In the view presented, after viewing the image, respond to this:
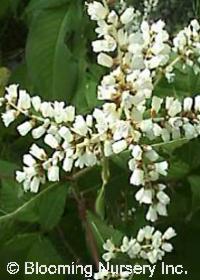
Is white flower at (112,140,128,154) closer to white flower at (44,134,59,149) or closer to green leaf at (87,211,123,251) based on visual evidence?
white flower at (44,134,59,149)

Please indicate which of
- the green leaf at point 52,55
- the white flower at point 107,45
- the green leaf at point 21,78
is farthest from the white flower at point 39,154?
the green leaf at point 21,78

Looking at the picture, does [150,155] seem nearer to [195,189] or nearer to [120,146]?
[120,146]

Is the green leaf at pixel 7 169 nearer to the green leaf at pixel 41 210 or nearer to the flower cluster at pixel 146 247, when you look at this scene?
the green leaf at pixel 41 210

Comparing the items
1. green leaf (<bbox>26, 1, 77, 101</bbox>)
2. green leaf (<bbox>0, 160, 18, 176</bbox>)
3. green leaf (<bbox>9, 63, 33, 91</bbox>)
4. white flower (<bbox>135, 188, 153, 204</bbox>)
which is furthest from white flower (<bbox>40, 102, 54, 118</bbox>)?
green leaf (<bbox>9, 63, 33, 91</bbox>)

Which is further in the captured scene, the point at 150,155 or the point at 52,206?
the point at 52,206

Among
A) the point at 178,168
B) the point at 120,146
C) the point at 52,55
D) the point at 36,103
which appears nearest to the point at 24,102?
the point at 36,103

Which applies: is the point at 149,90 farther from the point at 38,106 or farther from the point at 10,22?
the point at 10,22
